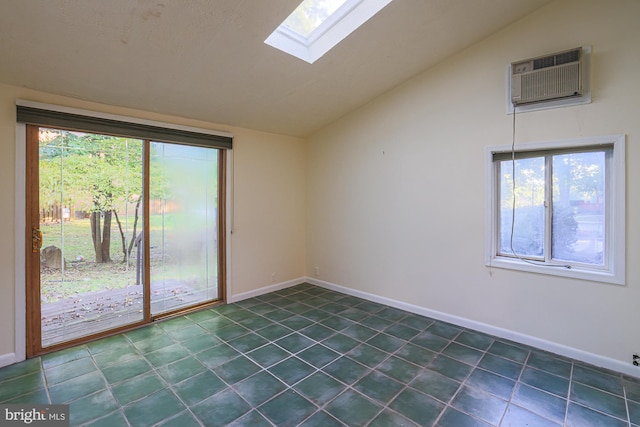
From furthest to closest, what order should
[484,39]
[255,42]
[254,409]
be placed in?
[484,39], [255,42], [254,409]

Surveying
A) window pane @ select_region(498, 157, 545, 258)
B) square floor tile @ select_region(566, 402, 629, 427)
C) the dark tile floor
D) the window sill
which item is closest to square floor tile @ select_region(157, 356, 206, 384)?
→ the dark tile floor

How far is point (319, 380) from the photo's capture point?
2.34 m

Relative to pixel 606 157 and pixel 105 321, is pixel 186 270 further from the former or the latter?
pixel 606 157

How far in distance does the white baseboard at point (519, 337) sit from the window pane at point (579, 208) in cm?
80

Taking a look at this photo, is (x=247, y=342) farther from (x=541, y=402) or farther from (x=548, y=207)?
(x=548, y=207)

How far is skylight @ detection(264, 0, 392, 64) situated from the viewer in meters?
2.60

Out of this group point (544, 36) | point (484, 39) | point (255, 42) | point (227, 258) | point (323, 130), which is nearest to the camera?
point (255, 42)

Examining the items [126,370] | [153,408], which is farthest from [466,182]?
[126,370]

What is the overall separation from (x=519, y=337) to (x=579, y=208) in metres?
1.34

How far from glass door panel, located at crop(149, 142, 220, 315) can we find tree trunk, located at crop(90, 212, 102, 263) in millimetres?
475

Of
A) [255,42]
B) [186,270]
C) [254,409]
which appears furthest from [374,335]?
[255,42]

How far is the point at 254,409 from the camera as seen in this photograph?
201cm

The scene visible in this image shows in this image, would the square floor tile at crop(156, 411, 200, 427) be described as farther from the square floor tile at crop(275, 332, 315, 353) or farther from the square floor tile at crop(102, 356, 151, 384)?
the square floor tile at crop(275, 332, 315, 353)

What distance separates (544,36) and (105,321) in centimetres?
516
